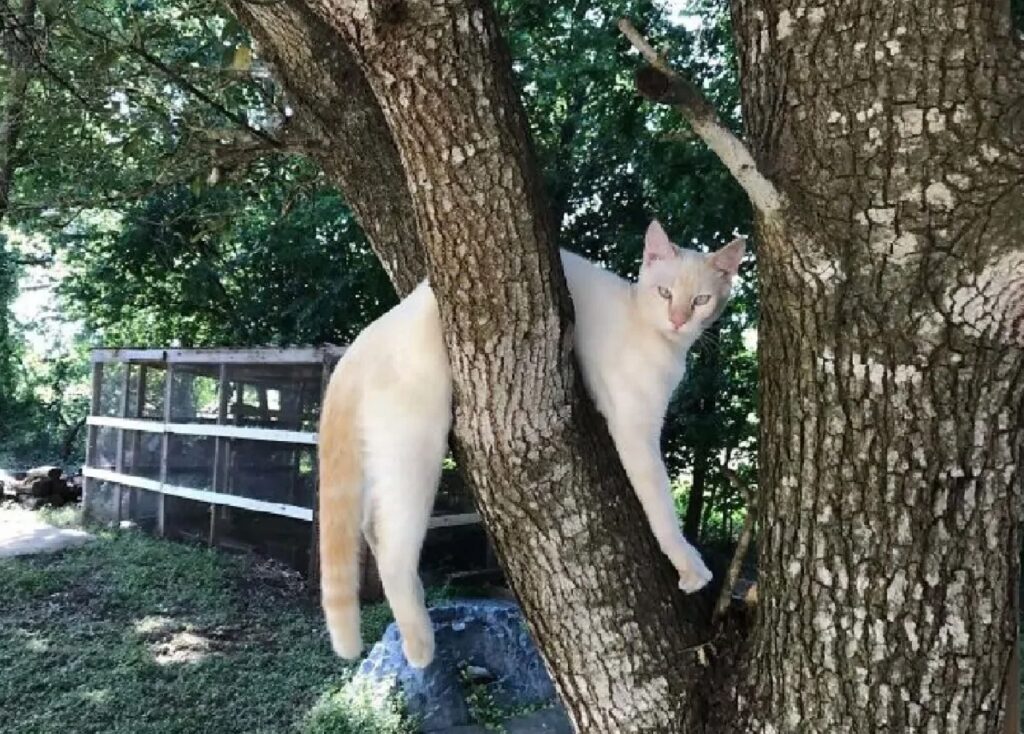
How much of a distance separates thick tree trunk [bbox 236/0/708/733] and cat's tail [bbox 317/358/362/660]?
0.38 meters

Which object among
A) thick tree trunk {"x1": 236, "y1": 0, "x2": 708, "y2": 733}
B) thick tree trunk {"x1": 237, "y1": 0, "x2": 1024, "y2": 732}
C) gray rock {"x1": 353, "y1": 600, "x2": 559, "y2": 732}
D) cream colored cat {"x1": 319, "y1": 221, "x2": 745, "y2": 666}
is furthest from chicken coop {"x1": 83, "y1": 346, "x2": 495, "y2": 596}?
thick tree trunk {"x1": 237, "y1": 0, "x2": 1024, "y2": 732}

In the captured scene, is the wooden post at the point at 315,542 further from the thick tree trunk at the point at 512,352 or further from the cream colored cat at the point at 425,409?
the thick tree trunk at the point at 512,352

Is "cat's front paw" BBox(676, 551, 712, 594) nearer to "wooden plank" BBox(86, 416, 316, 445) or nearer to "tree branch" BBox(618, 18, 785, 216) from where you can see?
"tree branch" BBox(618, 18, 785, 216)

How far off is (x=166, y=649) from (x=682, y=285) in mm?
3840

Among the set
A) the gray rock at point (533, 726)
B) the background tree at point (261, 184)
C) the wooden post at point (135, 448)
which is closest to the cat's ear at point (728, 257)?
the background tree at point (261, 184)

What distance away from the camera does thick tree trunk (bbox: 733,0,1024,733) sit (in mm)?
1339

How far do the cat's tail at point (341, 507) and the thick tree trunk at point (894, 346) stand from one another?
2.91 feet

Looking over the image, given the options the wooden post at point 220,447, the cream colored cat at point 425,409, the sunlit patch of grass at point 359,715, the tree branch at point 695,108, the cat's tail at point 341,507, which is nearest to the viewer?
→ the tree branch at point 695,108

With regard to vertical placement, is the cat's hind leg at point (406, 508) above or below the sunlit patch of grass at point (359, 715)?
above

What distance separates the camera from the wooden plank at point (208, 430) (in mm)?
6348

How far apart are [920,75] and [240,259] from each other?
25.5 feet

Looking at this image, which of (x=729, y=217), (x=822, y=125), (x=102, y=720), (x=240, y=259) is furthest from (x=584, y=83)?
(x=822, y=125)

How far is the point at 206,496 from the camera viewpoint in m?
7.01

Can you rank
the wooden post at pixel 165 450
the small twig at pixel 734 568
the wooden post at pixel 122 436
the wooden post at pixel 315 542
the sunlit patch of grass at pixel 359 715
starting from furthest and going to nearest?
the wooden post at pixel 122 436 < the wooden post at pixel 165 450 < the wooden post at pixel 315 542 < the sunlit patch of grass at pixel 359 715 < the small twig at pixel 734 568
